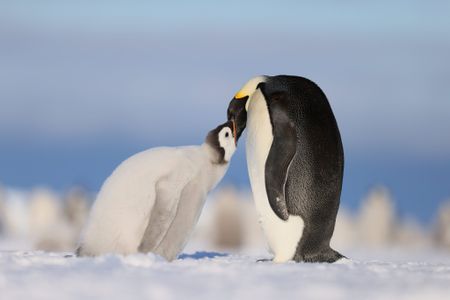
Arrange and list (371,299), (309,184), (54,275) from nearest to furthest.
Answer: (371,299), (54,275), (309,184)

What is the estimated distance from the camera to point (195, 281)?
14.3 feet

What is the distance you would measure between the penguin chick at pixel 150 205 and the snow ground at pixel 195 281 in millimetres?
610

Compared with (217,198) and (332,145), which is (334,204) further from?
(217,198)

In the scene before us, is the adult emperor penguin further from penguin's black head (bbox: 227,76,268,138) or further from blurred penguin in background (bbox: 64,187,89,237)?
blurred penguin in background (bbox: 64,187,89,237)

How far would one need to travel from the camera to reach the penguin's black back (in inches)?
253

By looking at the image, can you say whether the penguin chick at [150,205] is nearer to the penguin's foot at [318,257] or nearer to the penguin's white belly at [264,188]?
the penguin's white belly at [264,188]

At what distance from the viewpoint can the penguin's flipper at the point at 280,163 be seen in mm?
6410

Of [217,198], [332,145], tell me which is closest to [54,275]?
[332,145]

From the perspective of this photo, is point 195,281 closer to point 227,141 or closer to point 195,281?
point 195,281

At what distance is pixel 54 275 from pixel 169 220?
152 centimetres

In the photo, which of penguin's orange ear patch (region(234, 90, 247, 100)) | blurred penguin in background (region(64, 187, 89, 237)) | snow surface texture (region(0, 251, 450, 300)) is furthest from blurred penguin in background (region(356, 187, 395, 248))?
snow surface texture (region(0, 251, 450, 300))

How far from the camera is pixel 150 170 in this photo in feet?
19.5

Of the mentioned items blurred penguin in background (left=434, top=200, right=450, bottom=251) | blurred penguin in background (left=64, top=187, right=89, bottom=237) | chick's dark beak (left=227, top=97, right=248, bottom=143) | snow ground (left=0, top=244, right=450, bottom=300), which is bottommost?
blurred penguin in background (left=434, top=200, right=450, bottom=251)

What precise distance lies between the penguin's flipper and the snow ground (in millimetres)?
1297
